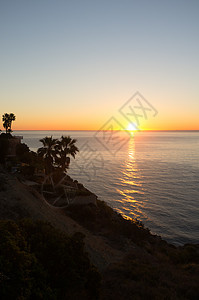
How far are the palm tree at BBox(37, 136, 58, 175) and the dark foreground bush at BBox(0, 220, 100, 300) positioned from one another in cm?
2110

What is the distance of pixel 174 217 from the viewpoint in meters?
36.5

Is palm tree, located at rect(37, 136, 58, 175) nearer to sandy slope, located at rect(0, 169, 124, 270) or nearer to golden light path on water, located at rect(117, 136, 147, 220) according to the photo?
sandy slope, located at rect(0, 169, 124, 270)

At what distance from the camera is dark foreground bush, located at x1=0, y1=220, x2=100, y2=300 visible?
7.46 meters

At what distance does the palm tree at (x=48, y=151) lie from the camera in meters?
32.0

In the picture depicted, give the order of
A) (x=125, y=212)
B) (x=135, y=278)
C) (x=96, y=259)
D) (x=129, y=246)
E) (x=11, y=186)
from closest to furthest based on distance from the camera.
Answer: (x=135, y=278) < (x=96, y=259) < (x=129, y=246) < (x=11, y=186) < (x=125, y=212)

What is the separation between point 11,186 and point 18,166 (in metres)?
13.1

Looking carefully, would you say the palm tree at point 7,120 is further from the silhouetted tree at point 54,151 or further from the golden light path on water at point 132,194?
the golden light path on water at point 132,194

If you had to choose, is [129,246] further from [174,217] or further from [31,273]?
[174,217]

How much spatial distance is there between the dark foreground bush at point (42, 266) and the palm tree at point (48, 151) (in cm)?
2110

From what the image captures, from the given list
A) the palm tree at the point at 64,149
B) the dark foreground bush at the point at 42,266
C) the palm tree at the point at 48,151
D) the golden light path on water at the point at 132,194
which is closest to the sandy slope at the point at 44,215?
the dark foreground bush at the point at 42,266

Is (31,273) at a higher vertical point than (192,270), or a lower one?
higher

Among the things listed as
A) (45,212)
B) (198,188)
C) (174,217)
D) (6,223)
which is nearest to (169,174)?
(198,188)

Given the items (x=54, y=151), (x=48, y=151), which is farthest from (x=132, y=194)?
(x=48, y=151)

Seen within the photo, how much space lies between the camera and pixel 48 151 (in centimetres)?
3222
